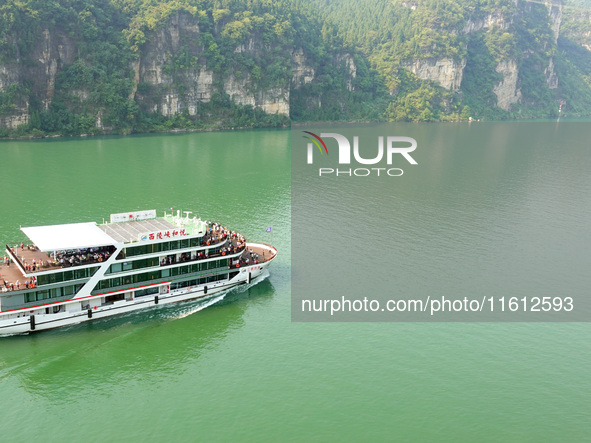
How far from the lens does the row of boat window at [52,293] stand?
28.0 metres

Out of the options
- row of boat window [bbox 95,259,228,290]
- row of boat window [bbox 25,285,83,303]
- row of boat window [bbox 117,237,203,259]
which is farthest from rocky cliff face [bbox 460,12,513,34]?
row of boat window [bbox 25,285,83,303]

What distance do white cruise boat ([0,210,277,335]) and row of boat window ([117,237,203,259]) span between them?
0.16 ft

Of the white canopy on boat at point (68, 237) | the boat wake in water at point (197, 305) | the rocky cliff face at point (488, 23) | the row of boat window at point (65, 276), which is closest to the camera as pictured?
the row of boat window at point (65, 276)

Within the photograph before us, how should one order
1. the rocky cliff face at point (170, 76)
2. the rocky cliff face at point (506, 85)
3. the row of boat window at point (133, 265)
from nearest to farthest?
the row of boat window at point (133, 265) → the rocky cliff face at point (170, 76) → the rocky cliff face at point (506, 85)

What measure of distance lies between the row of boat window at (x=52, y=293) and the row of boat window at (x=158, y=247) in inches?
106

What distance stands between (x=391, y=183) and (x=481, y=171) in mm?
16355

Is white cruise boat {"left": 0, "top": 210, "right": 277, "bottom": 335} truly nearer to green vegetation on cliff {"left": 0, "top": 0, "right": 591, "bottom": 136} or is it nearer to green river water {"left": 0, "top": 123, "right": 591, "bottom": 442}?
green river water {"left": 0, "top": 123, "right": 591, "bottom": 442}

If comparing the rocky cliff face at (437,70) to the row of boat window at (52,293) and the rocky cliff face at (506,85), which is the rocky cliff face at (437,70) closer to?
the rocky cliff face at (506,85)

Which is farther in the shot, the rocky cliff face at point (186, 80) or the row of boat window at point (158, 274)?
the rocky cliff face at point (186, 80)

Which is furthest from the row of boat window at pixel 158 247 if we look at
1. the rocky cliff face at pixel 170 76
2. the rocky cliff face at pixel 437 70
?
the rocky cliff face at pixel 437 70

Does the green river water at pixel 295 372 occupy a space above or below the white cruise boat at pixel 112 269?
below

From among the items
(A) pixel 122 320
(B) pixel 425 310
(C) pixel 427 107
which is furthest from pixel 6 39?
(C) pixel 427 107

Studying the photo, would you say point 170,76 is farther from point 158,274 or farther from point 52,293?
point 52,293

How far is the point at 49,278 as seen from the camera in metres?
28.3
